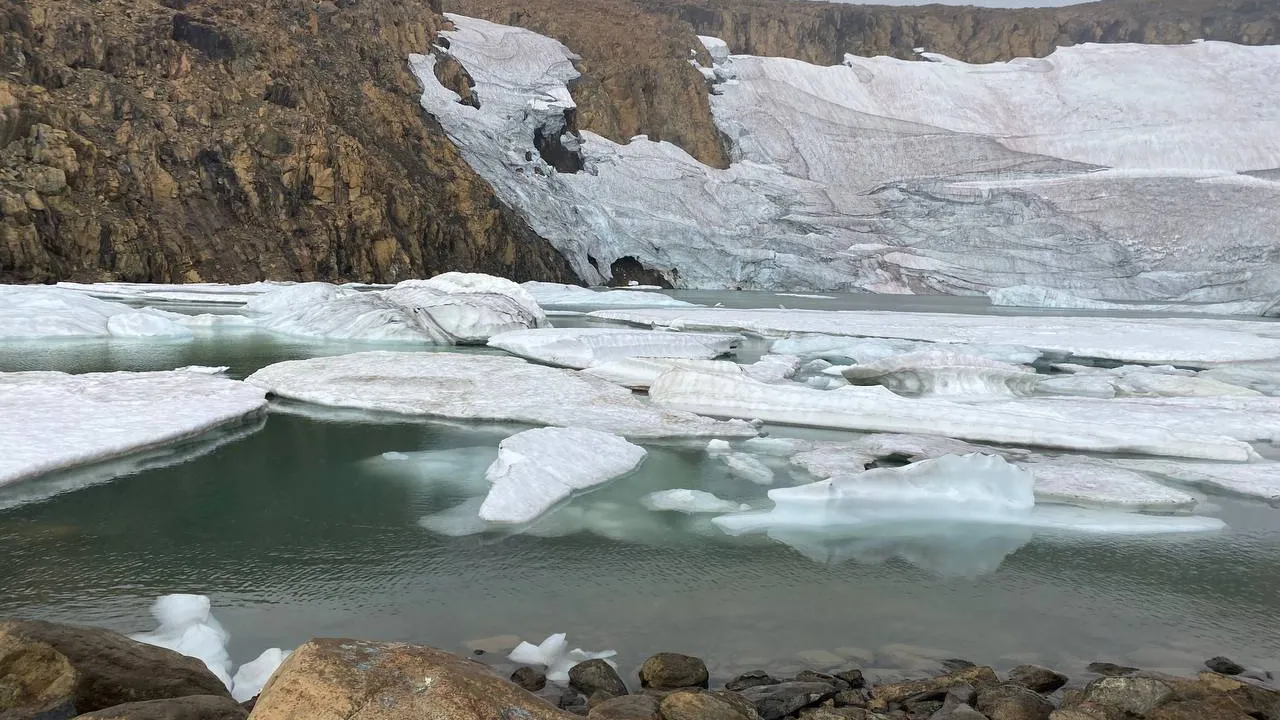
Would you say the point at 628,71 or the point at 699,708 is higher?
the point at 628,71

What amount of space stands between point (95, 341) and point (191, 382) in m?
6.00

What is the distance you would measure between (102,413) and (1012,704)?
665cm

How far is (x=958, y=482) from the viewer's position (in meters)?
4.93

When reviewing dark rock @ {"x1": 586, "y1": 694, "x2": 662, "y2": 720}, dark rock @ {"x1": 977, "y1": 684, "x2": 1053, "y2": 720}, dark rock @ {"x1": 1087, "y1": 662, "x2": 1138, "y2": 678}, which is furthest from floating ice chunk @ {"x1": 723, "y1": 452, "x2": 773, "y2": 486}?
dark rock @ {"x1": 586, "y1": 694, "x2": 662, "y2": 720}

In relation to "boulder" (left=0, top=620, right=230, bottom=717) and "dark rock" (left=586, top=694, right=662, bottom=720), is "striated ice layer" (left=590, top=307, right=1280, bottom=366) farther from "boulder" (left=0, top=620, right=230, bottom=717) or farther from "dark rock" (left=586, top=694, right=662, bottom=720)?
"boulder" (left=0, top=620, right=230, bottom=717)

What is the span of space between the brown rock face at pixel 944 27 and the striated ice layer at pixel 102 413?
187ft

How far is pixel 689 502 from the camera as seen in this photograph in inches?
195

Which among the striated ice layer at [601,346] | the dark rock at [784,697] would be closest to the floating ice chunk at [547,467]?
the dark rock at [784,697]

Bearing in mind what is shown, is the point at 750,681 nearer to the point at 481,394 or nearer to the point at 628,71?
the point at 481,394

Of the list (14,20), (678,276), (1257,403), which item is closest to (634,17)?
(678,276)

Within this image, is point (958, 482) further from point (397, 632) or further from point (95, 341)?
point (95, 341)

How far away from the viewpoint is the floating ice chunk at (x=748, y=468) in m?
5.61

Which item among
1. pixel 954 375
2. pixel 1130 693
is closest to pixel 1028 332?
pixel 954 375

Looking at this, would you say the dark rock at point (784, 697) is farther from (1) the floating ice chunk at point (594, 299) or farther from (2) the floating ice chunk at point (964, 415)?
(1) the floating ice chunk at point (594, 299)
